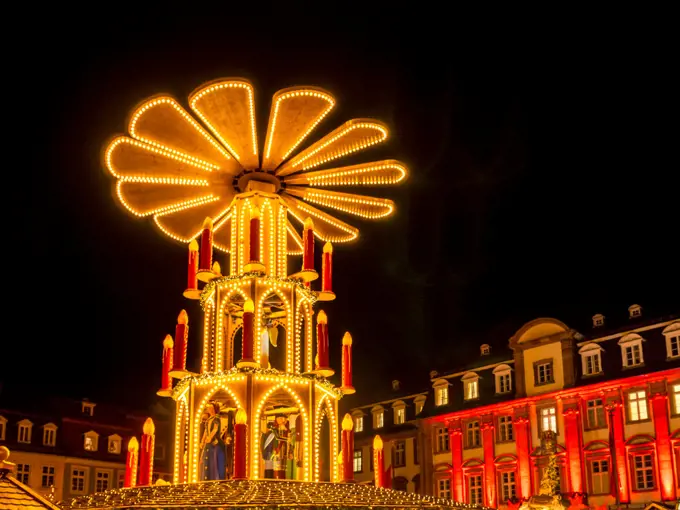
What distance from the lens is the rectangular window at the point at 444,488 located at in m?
44.8

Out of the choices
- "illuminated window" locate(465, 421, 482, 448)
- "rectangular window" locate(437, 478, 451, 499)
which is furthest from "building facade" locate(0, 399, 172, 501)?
"illuminated window" locate(465, 421, 482, 448)

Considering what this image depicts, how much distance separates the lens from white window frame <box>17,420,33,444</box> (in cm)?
4522

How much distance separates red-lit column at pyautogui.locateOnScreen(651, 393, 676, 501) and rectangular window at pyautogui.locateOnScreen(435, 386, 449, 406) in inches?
493

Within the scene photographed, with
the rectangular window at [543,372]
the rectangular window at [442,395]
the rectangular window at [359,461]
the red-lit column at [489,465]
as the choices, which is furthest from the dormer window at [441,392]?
the rectangular window at [359,461]

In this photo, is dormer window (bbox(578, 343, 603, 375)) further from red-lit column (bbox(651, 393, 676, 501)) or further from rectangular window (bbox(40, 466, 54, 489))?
rectangular window (bbox(40, 466, 54, 489))

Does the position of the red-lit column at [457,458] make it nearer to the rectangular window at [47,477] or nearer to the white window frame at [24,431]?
the rectangular window at [47,477]

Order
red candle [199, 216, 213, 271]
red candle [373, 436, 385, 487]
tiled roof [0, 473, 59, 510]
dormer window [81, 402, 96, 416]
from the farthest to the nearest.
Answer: dormer window [81, 402, 96, 416] → red candle [199, 216, 213, 271] → red candle [373, 436, 385, 487] → tiled roof [0, 473, 59, 510]

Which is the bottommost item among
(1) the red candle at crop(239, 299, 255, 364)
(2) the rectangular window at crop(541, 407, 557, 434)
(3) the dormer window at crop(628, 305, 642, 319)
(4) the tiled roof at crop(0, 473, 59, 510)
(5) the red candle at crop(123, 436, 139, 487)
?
(4) the tiled roof at crop(0, 473, 59, 510)

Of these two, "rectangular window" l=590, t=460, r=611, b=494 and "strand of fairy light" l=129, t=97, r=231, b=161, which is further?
"rectangular window" l=590, t=460, r=611, b=494

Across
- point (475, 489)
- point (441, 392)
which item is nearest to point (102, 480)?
point (441, 392)

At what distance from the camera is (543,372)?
41906 mm

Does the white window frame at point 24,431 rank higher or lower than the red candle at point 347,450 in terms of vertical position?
higher

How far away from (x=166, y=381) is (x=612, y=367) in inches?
1095

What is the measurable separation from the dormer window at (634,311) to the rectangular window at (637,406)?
4.15m
